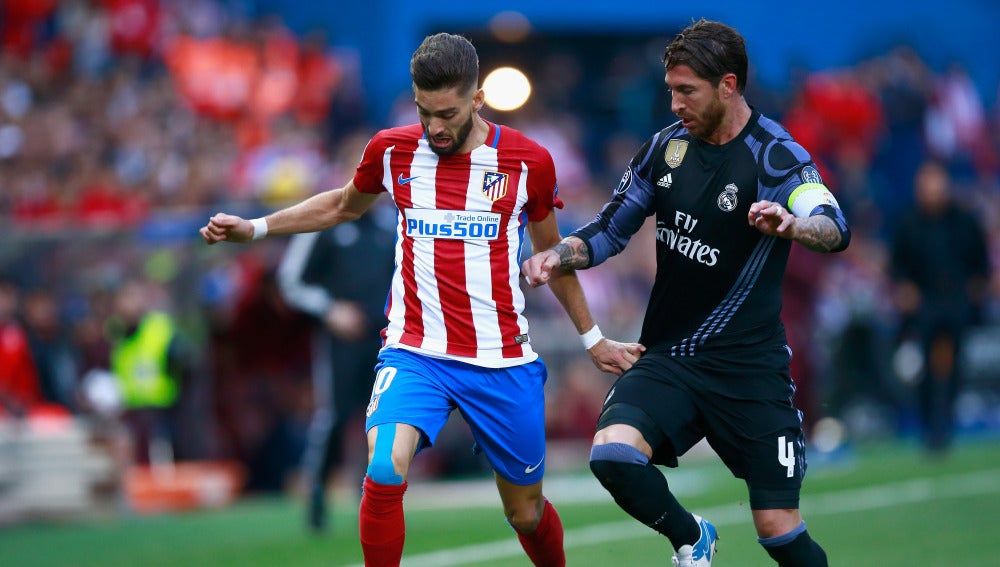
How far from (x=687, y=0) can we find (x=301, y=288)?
544 inches

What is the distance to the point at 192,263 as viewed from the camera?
14.3 meters

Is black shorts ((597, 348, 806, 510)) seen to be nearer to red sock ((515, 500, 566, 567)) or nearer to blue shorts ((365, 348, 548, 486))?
blue shorts ((365, 348, 548, 486))

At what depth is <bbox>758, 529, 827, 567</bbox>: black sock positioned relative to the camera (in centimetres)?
635

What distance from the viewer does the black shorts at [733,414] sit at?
20.9 feet

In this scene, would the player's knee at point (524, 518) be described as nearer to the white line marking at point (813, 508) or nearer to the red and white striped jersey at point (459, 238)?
the red and white striped jersey at point (459, 238)

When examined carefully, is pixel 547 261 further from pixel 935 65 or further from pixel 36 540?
pixel 935 65

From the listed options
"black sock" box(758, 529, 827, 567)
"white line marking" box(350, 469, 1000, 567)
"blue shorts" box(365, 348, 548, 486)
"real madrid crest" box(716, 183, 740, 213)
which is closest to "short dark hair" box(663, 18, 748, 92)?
"real madrid crest" box(716, 183, 740, 213)

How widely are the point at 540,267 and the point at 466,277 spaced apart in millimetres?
470

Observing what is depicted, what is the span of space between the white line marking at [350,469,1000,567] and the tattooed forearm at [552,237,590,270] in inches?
121

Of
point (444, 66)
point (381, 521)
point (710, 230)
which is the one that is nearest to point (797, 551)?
point (710, 230)

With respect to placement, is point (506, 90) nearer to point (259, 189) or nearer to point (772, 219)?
point (259, 189)

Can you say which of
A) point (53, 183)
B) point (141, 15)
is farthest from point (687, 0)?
point (53, 183)

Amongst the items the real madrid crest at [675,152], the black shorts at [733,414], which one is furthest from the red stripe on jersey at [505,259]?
the real madrid crest at [675,152]

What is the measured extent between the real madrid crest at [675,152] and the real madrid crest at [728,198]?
0.27 meters
